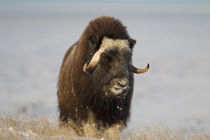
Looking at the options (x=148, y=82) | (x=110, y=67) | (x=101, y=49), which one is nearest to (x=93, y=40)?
(x=101, y=49)

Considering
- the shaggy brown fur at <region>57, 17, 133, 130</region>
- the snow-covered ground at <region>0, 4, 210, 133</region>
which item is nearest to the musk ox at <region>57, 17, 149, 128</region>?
the shaggy brown fur at <region>57, 17, 133, 130</region>

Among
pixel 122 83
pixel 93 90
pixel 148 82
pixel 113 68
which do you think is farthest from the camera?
pixel 148 82

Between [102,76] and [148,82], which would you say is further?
[148,82]

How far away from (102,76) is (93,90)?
23 cm

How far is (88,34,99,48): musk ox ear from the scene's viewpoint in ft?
17.1

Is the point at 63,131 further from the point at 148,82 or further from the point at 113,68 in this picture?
the point at 148,82

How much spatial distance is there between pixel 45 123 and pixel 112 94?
2.71 ft

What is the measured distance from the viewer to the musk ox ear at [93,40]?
17.1 ft

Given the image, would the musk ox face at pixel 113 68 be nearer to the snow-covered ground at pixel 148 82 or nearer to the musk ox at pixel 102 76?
the musk ox at pixel 102 76

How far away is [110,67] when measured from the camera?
5.07 meters

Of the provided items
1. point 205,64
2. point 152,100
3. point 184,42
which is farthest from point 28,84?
point 184,42

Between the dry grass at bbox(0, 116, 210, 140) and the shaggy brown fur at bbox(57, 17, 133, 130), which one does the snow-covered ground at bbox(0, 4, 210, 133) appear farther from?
the dry grass at bbox(0, 116, 210, 140)

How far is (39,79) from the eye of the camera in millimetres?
19953

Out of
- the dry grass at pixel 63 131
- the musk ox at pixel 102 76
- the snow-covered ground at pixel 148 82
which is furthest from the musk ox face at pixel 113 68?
the snow-covered ground at pixel 148 82
